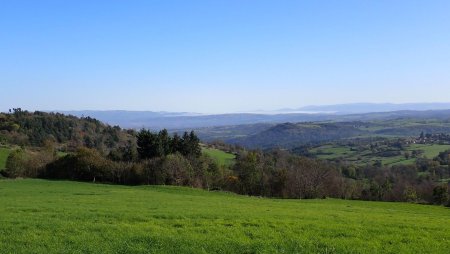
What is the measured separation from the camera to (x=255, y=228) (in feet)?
59.1

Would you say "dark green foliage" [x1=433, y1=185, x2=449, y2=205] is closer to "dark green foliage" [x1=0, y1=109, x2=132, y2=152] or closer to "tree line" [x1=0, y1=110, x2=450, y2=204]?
"tree line" [x1=0, y1=110, x2=450, y2=204]

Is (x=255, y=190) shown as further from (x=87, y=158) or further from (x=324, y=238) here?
(x=324, y=238)

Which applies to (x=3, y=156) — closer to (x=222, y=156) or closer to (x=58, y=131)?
(x=58, y=131)

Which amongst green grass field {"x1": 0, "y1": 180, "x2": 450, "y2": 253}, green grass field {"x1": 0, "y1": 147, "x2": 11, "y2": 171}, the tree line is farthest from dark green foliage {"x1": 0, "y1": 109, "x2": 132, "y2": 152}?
green grass field {"x1": 0, "y1": 180, "x2": 450, "y2": 253}

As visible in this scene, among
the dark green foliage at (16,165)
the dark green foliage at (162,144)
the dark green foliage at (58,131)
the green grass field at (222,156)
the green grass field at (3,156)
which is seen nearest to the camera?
the dark green foliage at (16,165)

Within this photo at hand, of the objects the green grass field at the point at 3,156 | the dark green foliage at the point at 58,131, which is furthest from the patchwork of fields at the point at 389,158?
the green grass field at the point at 3,156

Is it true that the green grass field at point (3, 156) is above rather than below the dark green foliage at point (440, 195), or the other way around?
above

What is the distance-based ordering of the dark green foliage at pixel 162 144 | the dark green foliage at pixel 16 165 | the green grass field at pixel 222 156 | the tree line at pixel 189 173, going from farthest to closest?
the green grass field at pixel 222 156 → the dark green foliage at pixel 162 144 → the dark green foliage at pixel 16 165 → the tree line at pixel 189 173

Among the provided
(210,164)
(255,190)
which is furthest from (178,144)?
(255,190)

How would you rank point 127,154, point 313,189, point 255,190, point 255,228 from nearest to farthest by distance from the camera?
1. point 255,228
2. point 313,189
3. point 255,190
4. point 127,154

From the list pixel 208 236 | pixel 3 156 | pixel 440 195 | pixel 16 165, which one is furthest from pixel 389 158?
pixel 208 236

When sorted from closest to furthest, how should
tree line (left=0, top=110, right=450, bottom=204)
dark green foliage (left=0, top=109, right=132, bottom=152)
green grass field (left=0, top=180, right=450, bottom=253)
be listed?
1. green grass field (left=0, top=180, right=450, bottom=253)
2. tree line (left=0, top=110, right=450, bottom=204)
3. dark green foliage (left=0, top=109, right=132, bottom=152)

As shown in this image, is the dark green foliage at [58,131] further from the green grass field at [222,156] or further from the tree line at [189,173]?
the tree line at [189,173]

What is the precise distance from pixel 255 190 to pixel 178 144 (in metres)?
24.1
